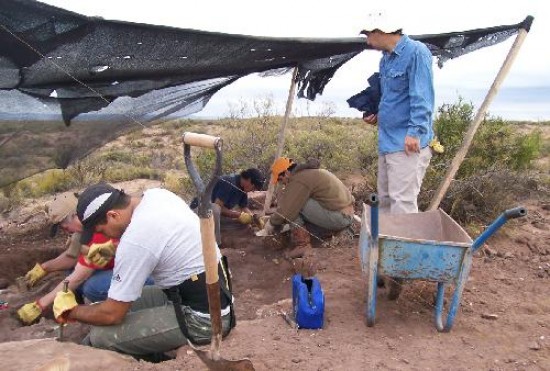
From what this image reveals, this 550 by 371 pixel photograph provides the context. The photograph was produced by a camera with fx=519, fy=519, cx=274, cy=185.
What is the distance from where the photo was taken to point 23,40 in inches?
118

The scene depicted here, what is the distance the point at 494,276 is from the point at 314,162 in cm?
201

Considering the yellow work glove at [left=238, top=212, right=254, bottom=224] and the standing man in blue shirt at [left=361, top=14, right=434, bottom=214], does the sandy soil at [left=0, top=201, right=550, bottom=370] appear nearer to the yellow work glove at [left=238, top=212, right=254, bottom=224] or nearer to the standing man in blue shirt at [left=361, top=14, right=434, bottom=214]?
the yellow work glove at [left=238, top=212, right=254, bottom=224]

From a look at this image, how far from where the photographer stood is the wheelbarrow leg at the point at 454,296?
320cm

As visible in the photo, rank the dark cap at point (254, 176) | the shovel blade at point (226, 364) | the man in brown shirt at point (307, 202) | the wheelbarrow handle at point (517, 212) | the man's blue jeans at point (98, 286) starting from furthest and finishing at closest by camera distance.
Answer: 1. the dark cap at point (254, 176)
2. the man in brown shirt at point (307, 202)
3. the man's blue jeans at point (98, 286)
4. the wheelbarrow handle at point (517, 212)
5. the shovel blade at point (226, 364)

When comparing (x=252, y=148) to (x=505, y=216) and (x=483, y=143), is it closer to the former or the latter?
(x=483, y=143)

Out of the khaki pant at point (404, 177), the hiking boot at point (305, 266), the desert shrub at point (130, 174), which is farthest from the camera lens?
the desert shrub at point (130, 174)

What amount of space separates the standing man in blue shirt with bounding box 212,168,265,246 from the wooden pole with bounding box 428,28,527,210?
76.1 inches

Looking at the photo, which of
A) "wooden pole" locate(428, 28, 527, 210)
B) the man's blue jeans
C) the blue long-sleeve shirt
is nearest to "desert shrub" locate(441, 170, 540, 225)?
"wooden pole" locate(428, 28, 527, 210)

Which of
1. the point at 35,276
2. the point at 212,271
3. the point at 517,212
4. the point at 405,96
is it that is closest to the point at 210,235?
the point at 212,271

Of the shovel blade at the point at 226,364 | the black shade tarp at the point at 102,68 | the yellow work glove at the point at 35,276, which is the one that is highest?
the black shade tarp at the point at 102,68

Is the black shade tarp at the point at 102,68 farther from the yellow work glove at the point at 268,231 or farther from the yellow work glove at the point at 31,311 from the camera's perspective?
the yellow work glove at the point at 268,231

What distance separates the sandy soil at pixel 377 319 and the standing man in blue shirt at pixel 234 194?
540mm

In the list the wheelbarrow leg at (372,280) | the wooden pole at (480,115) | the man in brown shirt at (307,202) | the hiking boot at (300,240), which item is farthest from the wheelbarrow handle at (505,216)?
the hiking boot at (300,240)

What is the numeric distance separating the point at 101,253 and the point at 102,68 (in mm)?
1286
